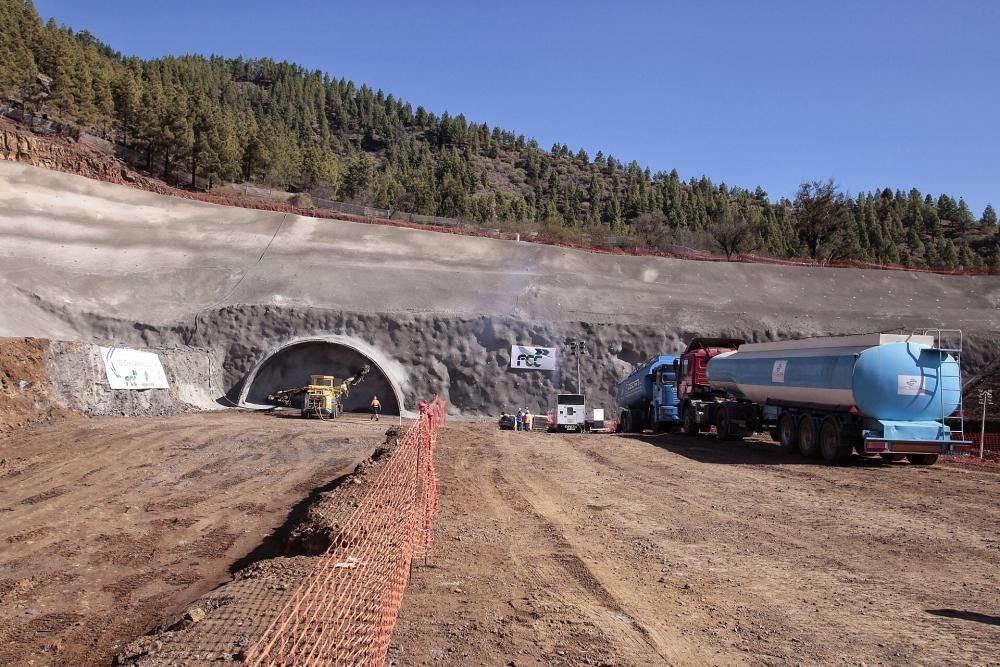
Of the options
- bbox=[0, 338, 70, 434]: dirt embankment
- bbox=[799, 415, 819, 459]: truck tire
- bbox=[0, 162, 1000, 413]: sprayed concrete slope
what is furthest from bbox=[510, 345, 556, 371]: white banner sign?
bbox=[0, 338, 70, 434]: dirt embankment

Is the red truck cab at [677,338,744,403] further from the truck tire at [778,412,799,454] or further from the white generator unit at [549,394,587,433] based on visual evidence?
the white generator unit at [549,394,587,433]

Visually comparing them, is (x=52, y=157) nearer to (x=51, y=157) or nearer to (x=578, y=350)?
(x=51, y=157)

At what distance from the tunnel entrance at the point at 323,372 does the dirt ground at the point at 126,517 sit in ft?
48.2

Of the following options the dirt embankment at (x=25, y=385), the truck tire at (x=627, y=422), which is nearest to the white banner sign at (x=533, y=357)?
the truck tire at (x=627, y=422)

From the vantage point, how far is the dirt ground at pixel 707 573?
641 cm

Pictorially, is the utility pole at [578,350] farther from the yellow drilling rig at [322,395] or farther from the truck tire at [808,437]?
the truck tire at [808,437]

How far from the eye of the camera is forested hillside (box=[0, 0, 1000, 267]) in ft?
264

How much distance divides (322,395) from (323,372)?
20.1 feet

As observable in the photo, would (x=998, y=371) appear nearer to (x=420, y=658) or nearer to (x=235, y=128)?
(x=420, y=658)

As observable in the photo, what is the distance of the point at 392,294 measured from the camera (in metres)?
42.5

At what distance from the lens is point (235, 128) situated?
3964 inches

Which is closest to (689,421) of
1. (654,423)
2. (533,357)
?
(654,423)

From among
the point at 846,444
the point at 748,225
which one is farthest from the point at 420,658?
the point at 748,225

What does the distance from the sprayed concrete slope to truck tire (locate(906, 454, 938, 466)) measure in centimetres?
2279
